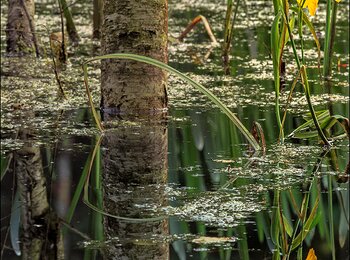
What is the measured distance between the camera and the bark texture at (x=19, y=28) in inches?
251

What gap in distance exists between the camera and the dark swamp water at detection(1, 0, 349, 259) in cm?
235

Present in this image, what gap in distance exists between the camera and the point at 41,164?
3217 mm

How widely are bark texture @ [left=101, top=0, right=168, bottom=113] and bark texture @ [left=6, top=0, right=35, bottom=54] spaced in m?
2.18

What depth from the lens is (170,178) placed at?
3.02m

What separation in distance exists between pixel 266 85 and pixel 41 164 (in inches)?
87.9

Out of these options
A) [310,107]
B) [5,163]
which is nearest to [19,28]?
[5,163]

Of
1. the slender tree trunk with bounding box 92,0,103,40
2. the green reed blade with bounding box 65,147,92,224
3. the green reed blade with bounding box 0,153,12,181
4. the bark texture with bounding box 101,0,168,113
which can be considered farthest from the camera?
the slender tree trunk with bounding box 92,0,103,40

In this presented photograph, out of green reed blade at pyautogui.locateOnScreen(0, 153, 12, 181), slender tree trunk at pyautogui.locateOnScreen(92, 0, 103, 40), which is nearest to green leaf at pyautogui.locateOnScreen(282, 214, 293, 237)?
green reed blade at pyautogui.locateOnScreen(0, 153, 12, 181)

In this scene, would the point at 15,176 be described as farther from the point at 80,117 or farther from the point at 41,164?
the point at 80,117

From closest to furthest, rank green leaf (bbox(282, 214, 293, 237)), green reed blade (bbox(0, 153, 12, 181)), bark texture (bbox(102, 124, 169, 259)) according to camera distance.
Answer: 1. bark texture (bbox(102, 124, 169, 259))
2. green leaf (bbox(282, 214, 293, 237))
3. green reed blade (bbox(0, 153, 12, 181))

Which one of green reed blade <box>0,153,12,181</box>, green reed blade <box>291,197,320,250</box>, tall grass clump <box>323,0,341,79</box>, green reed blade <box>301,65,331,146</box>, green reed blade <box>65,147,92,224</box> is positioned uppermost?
tall grass clump <box>323,0,341,79</box>

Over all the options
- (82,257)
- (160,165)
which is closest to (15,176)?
(160,165)

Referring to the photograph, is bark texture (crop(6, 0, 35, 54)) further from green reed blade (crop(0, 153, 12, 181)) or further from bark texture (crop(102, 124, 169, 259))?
green reed blade (crop(0, 153, 12, 181))

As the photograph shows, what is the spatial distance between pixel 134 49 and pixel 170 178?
4.15 ft
